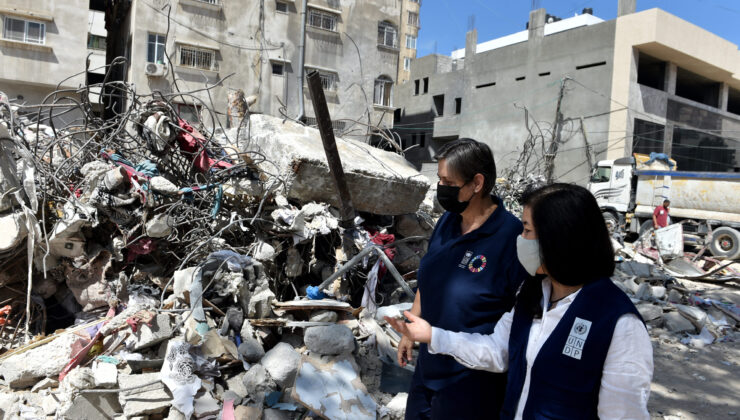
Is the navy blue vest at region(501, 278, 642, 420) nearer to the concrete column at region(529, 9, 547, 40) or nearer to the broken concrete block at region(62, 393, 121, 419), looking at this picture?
the broken concrete block at region(62, 393, 121, 419)

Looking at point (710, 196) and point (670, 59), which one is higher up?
point (670, 59)

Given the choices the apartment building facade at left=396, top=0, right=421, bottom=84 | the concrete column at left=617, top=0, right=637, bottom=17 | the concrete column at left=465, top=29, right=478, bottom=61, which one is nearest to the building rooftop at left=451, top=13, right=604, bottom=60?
the concrete column at left=465, top=29, right=478, bottom=61

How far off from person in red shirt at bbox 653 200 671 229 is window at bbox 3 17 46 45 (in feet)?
61.3

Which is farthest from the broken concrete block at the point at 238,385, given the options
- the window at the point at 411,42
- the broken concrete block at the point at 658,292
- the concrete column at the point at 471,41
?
the window at the point at 411,42

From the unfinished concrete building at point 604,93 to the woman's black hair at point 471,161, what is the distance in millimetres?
13913

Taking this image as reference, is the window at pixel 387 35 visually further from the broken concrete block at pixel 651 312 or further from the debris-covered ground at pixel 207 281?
the broken concrete block at pixel 651 312

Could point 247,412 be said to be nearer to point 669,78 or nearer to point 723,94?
point 669,78

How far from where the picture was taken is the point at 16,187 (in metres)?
3.64

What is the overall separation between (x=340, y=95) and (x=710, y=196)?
43.2ft

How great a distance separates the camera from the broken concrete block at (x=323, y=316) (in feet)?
11.2

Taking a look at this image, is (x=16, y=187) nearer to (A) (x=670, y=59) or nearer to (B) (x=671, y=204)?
(B) (x=671, y=204)

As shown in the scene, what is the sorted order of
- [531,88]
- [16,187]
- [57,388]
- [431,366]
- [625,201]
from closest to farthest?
[431,366] < [57,388] < [16,187] < [625,201] < [531,88]

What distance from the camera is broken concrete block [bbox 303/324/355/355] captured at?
10.3ft

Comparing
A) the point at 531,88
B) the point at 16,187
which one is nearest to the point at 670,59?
the point at 531,88
